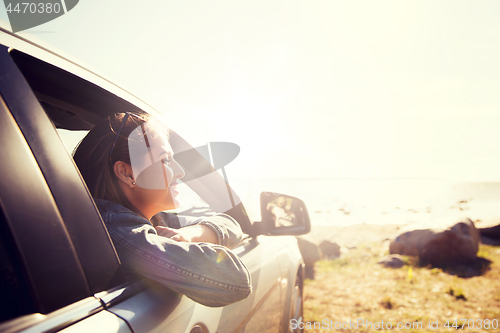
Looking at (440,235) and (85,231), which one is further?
(440,235)

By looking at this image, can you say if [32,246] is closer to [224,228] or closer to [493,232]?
[224,228]

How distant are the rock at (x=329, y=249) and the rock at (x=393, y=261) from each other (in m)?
1.66

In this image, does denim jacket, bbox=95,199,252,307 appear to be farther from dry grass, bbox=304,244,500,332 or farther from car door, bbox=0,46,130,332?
dry grass, bbox=304,244,500,332

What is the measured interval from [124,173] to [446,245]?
8172 millimetres

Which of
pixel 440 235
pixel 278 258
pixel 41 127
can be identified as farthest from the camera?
pixel 440 235

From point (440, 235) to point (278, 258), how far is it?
6.73m

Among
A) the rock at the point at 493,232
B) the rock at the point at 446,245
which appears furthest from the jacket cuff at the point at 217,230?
the rock at the point at 493,232

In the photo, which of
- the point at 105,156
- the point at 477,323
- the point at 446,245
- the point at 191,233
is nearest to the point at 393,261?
the point at 446,245

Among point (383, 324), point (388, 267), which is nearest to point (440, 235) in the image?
point (388, 267)

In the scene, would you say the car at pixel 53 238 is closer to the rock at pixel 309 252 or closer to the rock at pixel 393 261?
the rock at pixel 309 252

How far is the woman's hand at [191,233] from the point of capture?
1.25 m

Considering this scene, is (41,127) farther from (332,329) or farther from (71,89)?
(332,329)

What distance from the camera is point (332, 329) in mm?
4449

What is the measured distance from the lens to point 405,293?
5.59 metres
